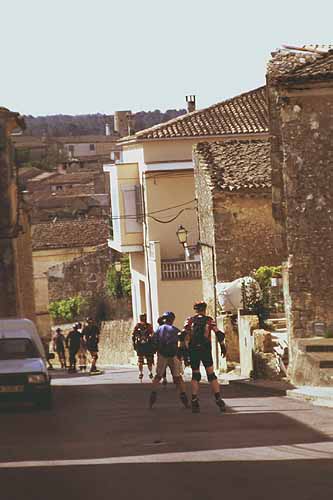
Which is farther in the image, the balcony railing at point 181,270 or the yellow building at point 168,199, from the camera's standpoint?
the yellow building at point 168,199

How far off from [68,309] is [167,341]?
164 ft

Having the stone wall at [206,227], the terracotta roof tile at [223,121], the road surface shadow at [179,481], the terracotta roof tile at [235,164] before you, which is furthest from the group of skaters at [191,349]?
the terracotta roof tile at [223,121]

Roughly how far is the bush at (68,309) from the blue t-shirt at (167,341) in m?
49.4

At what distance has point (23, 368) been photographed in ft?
77.6

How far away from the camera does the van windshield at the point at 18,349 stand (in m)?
24.7

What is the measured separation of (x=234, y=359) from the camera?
113 ft

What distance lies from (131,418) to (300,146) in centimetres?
874

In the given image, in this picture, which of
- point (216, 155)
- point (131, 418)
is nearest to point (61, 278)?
point (216, 155)

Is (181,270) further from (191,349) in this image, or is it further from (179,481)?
(179,481)

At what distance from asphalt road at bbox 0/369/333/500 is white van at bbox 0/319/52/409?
36 cm

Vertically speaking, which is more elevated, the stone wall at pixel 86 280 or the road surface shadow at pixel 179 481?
the road surface shadow at pixel 179 481

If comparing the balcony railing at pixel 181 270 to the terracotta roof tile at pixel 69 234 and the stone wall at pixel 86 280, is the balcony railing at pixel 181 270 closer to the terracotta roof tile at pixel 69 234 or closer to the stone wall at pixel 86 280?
the stone wall at pixel 86 280

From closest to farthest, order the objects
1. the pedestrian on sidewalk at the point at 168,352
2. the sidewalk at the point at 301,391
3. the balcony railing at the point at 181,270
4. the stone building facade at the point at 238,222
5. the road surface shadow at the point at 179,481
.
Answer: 1. the road surface shadow at the point at 179,481
2. the sidewalk at the point at 301,391
3. the pedestrian on sidewalk at the point at 168,352
4. the stone building facade at the point at 238,222
5. the balcony railing at the point at 181,270

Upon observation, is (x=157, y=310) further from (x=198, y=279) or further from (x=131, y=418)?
(x=131, y=418)
